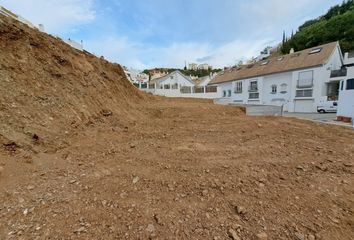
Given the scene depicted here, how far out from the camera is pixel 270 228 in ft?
6.66

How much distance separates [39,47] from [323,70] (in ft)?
75.6

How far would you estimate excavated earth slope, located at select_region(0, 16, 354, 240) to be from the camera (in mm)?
2049

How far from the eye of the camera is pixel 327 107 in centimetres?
1803

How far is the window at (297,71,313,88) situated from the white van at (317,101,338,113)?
7.42 feet

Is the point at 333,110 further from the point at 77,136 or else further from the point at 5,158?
the point at 5,158

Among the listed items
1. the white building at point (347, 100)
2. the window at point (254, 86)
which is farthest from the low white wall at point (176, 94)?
the white building at point (347, 100)

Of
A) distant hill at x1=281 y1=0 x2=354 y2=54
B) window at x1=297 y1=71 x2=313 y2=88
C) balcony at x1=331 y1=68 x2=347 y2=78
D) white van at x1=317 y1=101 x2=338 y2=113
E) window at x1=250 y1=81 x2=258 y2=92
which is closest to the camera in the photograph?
white van at x1=317 y1=101 x2=338 y2=113

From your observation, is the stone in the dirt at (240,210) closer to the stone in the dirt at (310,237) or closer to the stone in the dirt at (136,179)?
the stone in the dirt at (310,237)

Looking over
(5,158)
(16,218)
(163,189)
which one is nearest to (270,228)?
Result: (163,189)

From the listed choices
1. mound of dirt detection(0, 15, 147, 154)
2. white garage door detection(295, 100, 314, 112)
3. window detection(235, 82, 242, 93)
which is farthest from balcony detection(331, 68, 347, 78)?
mound of dirt detection(0, 15, 147, 154)

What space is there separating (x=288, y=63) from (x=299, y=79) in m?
2.77

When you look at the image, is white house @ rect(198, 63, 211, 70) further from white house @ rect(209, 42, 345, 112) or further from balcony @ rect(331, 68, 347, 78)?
balcony @ rect(331, 68, 347, 78)

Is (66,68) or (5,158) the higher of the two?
(66,68)

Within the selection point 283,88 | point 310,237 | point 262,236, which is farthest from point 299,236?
point 283,88
